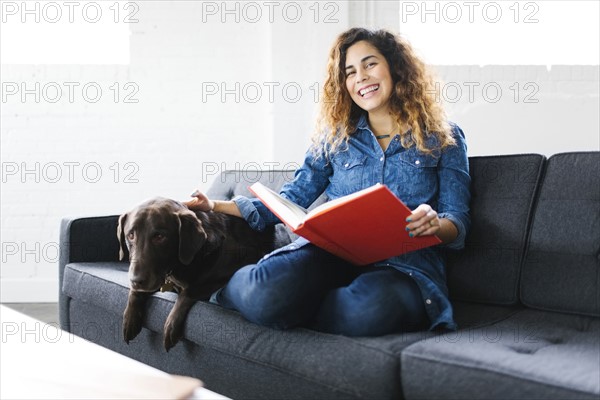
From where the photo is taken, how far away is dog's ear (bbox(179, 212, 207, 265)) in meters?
1.87

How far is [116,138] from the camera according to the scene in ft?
12.9

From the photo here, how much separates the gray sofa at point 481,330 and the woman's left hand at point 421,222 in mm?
246

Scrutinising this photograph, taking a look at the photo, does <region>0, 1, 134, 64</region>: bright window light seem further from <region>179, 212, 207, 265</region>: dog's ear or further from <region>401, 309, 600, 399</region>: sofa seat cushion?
<region>401, 309, 600, 399</region>: sofa seat cushion

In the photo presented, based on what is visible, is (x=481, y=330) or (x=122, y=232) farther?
(x=122, y=232)

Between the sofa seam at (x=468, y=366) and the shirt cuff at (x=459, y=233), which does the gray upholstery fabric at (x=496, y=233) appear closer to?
the shirt cuff at (x=459, y=233)

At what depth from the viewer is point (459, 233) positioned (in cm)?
181

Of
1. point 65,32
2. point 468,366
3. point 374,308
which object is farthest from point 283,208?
point 65,32

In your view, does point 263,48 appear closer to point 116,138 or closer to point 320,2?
point 320,2

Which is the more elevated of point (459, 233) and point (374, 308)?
point (459, 233)

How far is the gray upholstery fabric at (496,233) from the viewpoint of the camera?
189 centimetres

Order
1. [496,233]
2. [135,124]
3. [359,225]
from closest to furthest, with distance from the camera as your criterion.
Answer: [359,225] < [496,233] < [135,124]

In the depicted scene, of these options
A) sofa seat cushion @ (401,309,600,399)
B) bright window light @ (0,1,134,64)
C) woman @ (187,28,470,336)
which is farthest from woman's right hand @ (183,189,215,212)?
bright window light @ (0,1,134,64)

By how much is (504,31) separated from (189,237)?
2567 mm

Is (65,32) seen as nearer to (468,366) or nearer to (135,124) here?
(135,124)
